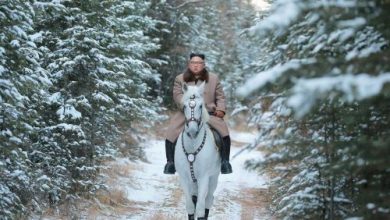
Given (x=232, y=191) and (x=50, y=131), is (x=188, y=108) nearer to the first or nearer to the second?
(x=50, y=131)

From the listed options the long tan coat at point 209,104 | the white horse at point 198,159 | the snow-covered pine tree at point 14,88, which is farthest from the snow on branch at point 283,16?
the long tan coat at point 209,104

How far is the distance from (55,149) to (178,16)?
54.6 ft

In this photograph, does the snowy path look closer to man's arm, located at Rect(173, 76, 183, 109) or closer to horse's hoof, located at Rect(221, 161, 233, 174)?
horse's hoof, located at Rect(221, 161, 233, 174)

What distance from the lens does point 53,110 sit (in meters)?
10.2

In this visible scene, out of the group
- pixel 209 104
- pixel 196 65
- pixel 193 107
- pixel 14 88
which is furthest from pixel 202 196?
pixel 14 88

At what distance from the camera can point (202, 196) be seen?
7754 millimetres

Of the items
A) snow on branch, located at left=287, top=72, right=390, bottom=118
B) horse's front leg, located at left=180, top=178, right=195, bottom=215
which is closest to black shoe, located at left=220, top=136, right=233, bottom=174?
horse's front leg, located at left=180, top=178, right=195, bottom=215

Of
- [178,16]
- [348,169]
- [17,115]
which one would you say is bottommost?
[348,169]

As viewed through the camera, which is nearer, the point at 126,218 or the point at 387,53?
the point at 387,53

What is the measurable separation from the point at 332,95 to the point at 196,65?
514 centimetres

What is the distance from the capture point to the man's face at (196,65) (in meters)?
8.39

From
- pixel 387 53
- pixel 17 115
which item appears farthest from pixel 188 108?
pixel 387 53

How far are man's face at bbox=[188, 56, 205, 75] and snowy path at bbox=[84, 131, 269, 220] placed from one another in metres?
1.77

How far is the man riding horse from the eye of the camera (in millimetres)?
8297
